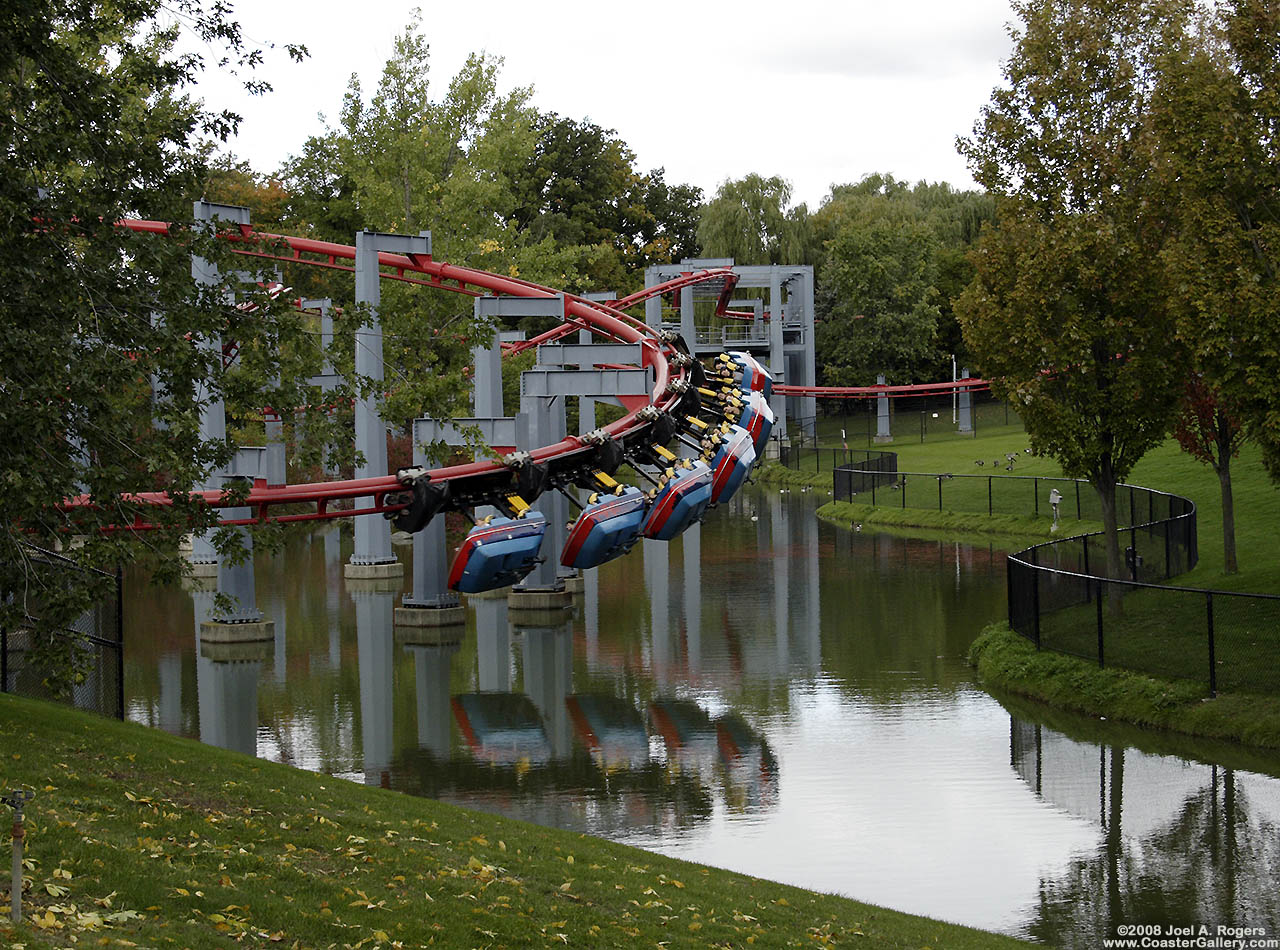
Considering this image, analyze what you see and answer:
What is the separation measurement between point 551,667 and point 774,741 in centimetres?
639

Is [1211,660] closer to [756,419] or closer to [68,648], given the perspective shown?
[68,648]

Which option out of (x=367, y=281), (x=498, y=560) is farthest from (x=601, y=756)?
(x=367, y=281)

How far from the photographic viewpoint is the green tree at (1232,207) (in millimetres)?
18797

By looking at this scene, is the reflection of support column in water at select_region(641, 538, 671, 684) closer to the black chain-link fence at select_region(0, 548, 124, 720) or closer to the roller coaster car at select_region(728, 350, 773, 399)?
the roller coaster car at select_region(728, 350, 773, 399)

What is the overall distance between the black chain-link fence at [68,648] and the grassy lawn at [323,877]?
0.90m

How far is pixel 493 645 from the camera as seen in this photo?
27.5 meters

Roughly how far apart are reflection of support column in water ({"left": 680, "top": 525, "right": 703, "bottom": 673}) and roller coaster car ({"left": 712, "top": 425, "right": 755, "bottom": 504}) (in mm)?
2336

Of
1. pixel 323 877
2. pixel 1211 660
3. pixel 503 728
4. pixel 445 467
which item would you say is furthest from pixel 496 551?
pixel 323 877

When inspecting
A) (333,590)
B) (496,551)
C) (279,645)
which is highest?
(496,551)

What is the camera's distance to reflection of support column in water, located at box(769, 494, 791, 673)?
26266mm

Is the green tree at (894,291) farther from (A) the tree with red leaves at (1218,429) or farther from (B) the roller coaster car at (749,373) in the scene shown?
(A) the tree with red leaves at (1218,429)

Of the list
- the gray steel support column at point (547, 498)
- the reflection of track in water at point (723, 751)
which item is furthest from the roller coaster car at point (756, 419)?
the reflection of track in water at point (723, 751)

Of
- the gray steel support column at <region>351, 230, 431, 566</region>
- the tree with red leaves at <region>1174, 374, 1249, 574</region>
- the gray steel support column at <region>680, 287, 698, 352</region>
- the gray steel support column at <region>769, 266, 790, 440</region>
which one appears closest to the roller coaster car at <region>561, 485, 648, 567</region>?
the gray steel support column at <region>351, 230, 431, 566</region>

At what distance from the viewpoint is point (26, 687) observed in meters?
19.7
